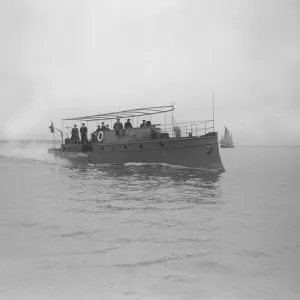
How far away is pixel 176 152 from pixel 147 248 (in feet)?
53.1

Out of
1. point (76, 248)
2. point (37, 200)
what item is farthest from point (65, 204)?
point (76, 248)

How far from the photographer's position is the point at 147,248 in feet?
19.1

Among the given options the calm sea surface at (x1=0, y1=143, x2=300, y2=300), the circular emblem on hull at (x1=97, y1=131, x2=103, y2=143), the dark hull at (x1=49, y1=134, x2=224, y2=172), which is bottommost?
the calm sea surface at (x1=0, y1=143, x2=300, y2=300)

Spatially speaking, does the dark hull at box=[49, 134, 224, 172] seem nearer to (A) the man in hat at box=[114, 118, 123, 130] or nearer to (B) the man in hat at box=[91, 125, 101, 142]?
(A) the man in hat at box=[114, 118, 123, 130]

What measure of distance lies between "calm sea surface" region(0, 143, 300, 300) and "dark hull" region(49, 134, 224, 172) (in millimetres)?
9839

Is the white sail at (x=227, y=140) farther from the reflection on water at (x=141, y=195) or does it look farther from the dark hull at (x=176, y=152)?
the reflection on water at (x=141, y=195)

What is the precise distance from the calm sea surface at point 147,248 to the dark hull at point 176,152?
9.84 meters

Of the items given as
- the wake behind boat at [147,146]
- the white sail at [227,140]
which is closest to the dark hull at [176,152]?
the wake behind boat at [147,146]

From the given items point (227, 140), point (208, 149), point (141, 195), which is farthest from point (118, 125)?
point (227, 140)

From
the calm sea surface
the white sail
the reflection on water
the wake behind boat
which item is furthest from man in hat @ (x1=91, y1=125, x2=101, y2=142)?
the white sail

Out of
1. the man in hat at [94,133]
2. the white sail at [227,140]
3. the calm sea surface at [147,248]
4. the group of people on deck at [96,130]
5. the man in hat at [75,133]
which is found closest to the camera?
the calm sea surface at [147,248]

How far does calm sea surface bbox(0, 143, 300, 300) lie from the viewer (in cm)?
416

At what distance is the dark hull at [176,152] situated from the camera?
21.1m

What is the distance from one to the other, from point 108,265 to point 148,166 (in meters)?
17.8
